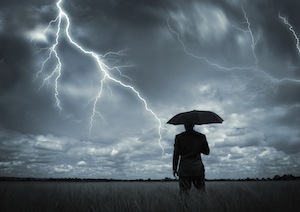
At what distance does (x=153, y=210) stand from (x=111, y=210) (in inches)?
19.2

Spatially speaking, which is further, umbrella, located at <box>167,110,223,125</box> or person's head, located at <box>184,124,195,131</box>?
umbrella, located at <box>167,110,223,125</box>

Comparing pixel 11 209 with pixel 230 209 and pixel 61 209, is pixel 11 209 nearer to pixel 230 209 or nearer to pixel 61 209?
pixel 61 209

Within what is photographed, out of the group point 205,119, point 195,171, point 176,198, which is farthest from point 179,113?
point 176,198

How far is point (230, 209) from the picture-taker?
3602mm

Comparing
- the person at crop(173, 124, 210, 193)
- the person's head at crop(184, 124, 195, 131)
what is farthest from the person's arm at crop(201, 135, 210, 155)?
the person's head at crop(184, 124, 195, 131)

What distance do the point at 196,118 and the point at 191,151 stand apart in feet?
2.19

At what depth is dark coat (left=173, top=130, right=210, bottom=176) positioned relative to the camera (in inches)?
232

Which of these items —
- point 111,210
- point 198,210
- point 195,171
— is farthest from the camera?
point 195,171

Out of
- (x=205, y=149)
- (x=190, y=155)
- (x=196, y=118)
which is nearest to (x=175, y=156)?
(x=190, y=155)

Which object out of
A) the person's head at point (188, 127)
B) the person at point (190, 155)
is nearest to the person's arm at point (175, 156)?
the person at point (190, 155)

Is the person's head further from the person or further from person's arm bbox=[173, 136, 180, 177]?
person's arm bbox=[173, 136, 180, 177]

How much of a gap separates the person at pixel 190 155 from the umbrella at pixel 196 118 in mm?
186

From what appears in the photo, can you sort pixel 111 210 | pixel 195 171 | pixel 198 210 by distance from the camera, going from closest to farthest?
pixel 198 210 → pixel 111 210 → pixel 195 171

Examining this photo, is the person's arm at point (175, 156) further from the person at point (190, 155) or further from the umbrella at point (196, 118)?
the umbrella at point (196, 118)
